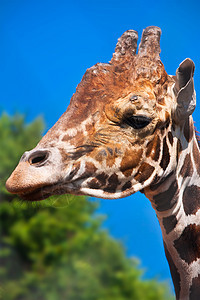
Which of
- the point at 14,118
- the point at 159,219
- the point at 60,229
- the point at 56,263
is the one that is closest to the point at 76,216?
the point at 60,229

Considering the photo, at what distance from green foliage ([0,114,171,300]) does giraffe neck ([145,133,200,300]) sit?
393 inches

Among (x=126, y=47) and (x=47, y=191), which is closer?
(x=47, y=191)

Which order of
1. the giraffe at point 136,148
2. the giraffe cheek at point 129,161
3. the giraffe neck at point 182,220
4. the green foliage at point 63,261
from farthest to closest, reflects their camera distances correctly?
the green foliage at point 63,261, the giraffe neck at point 182,220, the giraffe cheek at point 129,161, the giraffe at point 136,148

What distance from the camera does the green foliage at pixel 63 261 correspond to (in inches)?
493

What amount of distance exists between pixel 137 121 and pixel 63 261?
1142cm

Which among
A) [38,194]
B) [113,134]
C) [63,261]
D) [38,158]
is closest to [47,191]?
[38,194]

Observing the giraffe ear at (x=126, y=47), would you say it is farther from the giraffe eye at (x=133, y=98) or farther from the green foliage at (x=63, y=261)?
the green foliage at (x=63, y=261)

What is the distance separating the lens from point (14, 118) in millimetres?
16781

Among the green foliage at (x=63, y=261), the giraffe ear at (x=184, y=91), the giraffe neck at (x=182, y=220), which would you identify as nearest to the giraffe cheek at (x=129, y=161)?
the giraffe neck at (x=182, y=220)

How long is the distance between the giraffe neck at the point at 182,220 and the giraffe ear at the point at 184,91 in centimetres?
31

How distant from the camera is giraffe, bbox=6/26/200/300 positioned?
7.80 ft

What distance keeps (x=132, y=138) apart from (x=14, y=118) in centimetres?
1489

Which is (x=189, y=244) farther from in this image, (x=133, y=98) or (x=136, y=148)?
(x=133, y=98)

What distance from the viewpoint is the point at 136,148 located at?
8.33 ft
